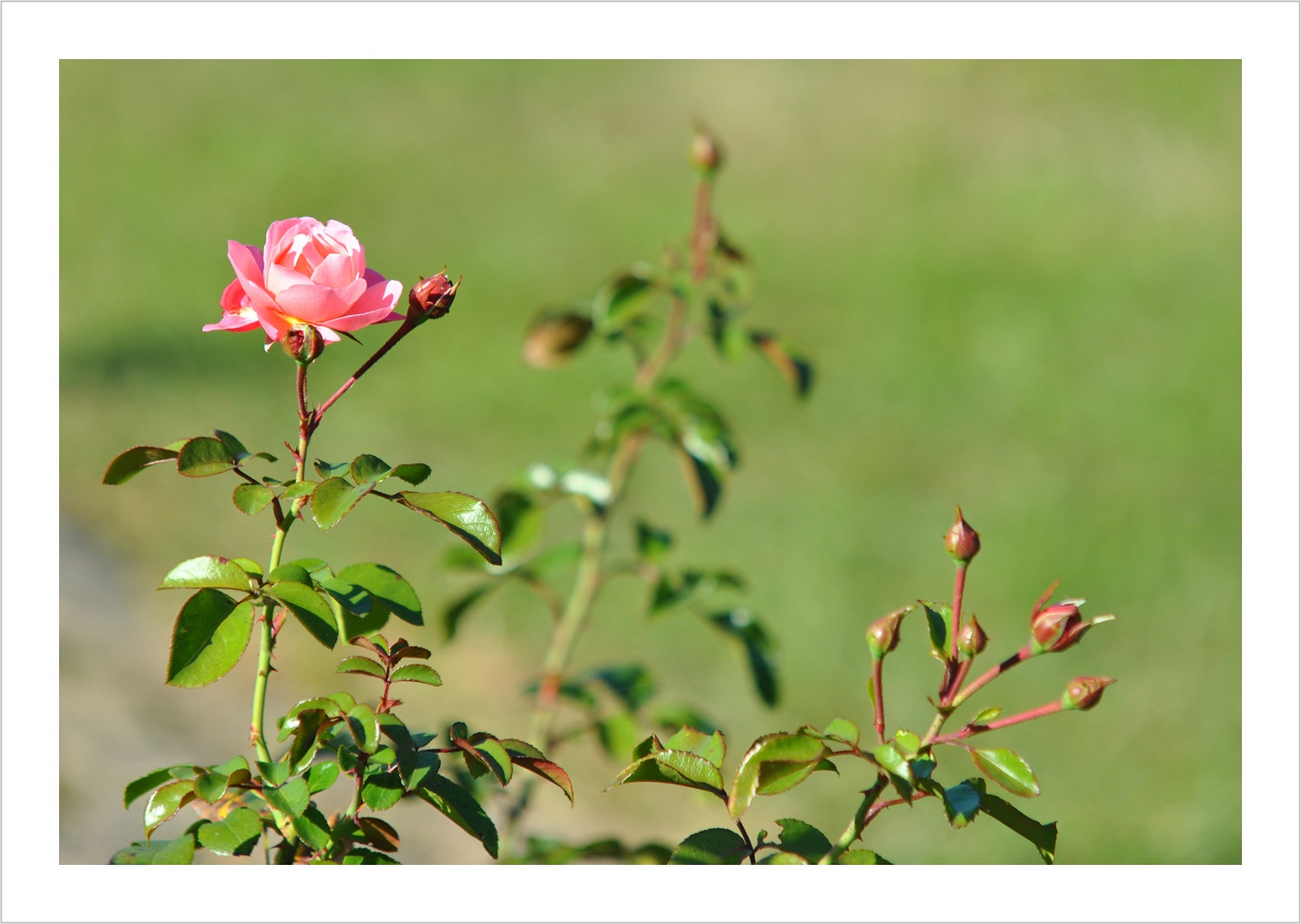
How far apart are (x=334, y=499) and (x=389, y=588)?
83mm

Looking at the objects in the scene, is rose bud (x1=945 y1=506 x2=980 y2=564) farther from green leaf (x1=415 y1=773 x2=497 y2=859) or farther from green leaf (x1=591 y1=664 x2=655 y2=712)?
green leaf (x1=591 y1=664 x2=655 y2=712)

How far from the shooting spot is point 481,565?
47.2 inches

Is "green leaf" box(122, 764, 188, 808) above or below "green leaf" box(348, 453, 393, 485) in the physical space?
below

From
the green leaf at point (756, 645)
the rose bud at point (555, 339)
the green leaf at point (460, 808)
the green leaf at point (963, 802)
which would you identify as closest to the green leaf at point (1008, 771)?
the green leaf at point (963, 802)

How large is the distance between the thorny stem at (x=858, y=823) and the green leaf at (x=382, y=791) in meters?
0.21

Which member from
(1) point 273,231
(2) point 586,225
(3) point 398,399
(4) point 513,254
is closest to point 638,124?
(2) point 586,225

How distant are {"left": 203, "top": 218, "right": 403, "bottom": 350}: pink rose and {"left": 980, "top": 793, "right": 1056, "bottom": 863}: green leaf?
0.38 meters

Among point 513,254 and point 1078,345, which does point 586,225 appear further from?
point 1078,345

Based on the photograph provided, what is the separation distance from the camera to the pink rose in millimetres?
557

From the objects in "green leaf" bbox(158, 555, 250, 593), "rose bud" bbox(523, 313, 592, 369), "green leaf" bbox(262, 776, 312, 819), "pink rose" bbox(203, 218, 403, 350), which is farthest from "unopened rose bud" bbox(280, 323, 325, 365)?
"rose bud" bbox(523, 313, 592, 369)

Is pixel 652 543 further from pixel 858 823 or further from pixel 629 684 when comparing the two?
pixel 858 823

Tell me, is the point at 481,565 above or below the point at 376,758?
above

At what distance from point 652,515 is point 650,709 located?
5.07 ft

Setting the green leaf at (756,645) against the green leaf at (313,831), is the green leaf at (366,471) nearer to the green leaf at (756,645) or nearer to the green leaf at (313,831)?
the green leaf at (313,831)
